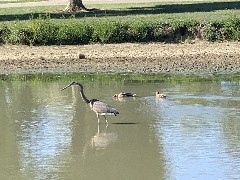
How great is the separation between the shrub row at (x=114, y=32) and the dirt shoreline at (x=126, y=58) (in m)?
0.38

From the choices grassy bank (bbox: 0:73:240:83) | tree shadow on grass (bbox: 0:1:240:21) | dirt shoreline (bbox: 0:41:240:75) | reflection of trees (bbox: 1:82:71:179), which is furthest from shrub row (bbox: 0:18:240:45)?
reflection of trees (bbox: 1:82:71:179)

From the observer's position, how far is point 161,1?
137 ft

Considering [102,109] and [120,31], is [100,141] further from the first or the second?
[120,31]

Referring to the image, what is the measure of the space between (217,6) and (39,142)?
24.1 meters

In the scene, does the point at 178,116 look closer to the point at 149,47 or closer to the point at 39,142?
the point at 39,142

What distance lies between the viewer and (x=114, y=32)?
28.1 metres

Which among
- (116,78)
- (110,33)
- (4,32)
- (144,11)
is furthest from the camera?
(144,11)

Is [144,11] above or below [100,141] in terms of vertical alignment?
above

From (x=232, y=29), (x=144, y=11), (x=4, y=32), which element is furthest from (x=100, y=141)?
Answer: (x=144, y=11)

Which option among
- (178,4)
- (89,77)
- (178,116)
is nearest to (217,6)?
(178,4)

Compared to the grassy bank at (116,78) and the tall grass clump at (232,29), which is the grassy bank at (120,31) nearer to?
the tall grass clump at (232,29)

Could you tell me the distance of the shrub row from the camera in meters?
28.1

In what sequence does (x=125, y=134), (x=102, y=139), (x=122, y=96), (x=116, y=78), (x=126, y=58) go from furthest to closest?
(x=126, y=58) → (x=116, y=78) → (x=122, y=96) → (x=125, y=134) → (x=102, y=139)

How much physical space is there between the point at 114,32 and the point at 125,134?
1292cm
